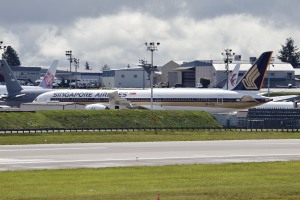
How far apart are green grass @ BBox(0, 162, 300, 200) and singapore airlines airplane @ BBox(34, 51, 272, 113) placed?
57041 millimetres

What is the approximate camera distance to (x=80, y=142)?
62.6 meters

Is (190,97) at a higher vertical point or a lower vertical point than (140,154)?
higher

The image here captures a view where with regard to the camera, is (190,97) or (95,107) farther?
(190,97)

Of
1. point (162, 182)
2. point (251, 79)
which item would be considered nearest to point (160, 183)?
point (162, 182)

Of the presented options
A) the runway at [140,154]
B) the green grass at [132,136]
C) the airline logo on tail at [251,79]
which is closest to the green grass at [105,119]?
the green grass at [132,136]

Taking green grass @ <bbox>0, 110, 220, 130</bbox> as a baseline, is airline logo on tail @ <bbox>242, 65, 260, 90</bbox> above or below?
above

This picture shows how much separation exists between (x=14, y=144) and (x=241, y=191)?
29.4 m

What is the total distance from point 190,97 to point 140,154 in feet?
168

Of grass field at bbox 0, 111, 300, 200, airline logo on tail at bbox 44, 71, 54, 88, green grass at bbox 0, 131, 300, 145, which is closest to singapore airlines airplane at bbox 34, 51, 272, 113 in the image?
green grass at bbox 0, 131, 300, 145

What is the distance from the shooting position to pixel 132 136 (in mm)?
69500

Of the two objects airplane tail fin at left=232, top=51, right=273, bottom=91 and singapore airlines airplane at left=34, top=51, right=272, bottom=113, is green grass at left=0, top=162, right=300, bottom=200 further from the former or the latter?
airplane tail fin at left=232, top=51, right=273, bottom=91

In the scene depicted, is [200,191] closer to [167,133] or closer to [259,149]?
[259,149]

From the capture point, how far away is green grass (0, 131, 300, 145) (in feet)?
210

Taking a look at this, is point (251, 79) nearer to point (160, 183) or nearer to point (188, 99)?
point (188, 99)
